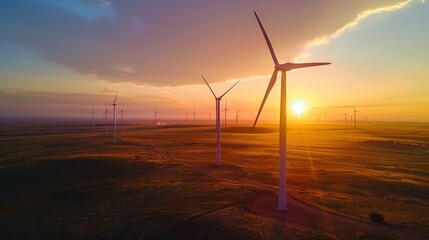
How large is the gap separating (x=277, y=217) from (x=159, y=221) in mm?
10725

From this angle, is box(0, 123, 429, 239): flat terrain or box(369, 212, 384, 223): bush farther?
box(369, 212, 384, 223): bush

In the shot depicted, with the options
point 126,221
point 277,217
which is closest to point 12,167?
point 126,221

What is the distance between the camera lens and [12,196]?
107ft

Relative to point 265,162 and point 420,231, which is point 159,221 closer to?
point 420,231

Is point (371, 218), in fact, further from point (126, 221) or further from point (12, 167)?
point (12, 167)

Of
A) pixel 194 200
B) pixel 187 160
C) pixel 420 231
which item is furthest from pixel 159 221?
pixel 187 160

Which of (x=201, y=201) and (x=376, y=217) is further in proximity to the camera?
(x=201, y=201)

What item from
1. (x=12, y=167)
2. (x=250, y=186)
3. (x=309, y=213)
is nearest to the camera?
(x=309, y=213)

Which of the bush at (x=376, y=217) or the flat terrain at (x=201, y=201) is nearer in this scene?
the flat terrain at (x=201, y=201)

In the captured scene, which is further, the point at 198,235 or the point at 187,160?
the point at 187,160

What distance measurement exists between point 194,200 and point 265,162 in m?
29.4

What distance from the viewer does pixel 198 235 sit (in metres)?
22.2

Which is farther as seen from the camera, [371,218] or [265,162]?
[265,162]

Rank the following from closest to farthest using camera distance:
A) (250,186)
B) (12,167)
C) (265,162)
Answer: (250,186) → (12,167) → (265,162)
